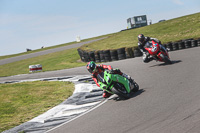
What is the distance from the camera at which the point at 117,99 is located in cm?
860

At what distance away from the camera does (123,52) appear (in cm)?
2002

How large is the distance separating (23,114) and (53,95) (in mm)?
2493

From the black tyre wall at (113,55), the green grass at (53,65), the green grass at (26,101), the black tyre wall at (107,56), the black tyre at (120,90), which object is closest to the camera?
the black tyre at (120,90)

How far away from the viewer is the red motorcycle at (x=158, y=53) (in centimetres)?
1321

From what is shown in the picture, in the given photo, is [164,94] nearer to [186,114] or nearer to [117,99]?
[117,99]

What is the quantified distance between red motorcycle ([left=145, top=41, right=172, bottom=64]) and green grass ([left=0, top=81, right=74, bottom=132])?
12.5 feet

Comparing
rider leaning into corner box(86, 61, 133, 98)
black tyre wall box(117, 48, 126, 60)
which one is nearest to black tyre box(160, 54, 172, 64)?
rider leaning into corner box(86, 61, 133, 98)

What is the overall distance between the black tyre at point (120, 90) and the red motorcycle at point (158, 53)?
517cm

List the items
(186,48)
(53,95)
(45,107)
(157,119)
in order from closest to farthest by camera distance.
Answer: (157,119) → (45,107) → (53,95) → (186,48)

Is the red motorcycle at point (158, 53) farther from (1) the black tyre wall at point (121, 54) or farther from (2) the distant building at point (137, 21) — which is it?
(2) the distant building at point (137, 21)

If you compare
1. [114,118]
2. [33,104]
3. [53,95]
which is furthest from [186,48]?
[114,118]

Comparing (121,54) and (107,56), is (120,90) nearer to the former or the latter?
(121,54)

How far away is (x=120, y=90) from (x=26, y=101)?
13.9ft

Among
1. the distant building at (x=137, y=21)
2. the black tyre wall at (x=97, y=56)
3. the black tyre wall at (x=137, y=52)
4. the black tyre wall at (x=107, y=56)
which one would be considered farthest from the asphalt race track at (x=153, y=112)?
the distant building at (x=137, y=21)
